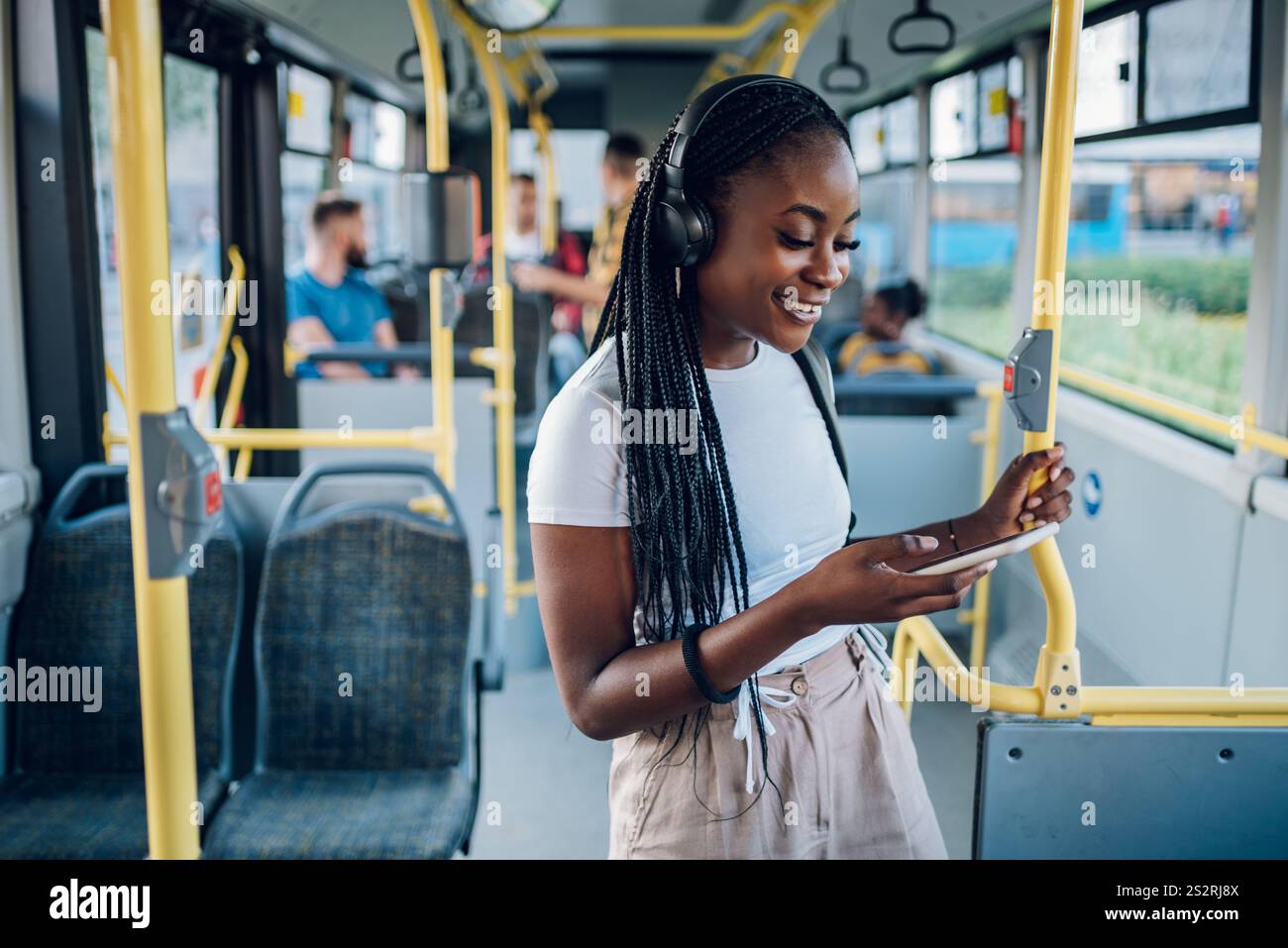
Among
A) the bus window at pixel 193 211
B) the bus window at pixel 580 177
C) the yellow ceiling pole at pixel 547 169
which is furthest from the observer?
the bus window at pixel 580 177

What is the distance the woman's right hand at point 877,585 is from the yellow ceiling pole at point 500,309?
2.71 metres

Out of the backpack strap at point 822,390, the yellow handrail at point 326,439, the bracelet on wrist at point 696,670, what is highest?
the backpack strap at point 822,390

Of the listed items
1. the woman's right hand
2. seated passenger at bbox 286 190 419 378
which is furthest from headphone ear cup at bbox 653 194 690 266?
seated passenger at bbox 286 190 419 378

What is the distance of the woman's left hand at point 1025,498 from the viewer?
3.96 feet

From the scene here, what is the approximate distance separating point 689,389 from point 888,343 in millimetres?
3876

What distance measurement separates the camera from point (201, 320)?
12.5ft

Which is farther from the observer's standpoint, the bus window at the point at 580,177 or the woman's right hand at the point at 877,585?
the bus window at the point at 580,177

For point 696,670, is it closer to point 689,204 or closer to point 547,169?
point 689,204

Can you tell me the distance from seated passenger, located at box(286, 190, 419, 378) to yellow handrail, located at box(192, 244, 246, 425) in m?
0.38

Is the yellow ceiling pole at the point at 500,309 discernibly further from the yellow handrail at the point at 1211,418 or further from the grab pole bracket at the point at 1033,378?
the grab pole bracket at the point at 1033,378

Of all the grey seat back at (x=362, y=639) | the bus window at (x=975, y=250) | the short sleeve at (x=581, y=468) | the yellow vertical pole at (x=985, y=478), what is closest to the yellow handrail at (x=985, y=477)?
the yellow vertical pole at (x=985, y=478)

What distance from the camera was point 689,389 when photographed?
1121mm

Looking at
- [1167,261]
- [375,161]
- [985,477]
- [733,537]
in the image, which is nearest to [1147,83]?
[1167,261]
